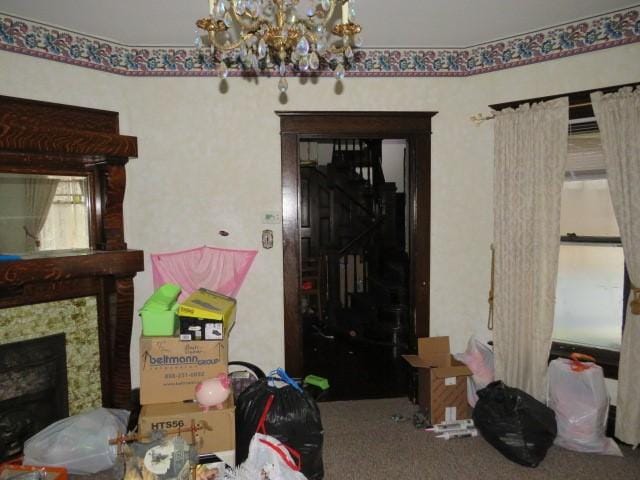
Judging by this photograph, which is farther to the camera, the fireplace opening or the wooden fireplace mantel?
A: the fireplace opening

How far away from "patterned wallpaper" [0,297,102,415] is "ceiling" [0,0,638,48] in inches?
69.0

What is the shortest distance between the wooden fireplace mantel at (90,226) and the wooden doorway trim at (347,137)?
106 cm

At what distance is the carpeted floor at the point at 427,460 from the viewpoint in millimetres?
2213

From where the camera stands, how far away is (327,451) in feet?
8.06

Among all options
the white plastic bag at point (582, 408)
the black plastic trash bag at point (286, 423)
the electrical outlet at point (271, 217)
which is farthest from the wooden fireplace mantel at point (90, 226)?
the white plastic bag at point (582, 408)

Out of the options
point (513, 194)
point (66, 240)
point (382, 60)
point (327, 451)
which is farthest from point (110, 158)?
point (513, 194)

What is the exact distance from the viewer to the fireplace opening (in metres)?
2.34

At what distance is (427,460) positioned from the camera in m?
2.36

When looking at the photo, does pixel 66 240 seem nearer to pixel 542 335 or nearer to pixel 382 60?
pixel 382 60

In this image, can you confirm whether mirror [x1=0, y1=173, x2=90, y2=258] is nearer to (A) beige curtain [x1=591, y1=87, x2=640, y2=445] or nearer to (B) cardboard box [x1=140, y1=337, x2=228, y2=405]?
(B) cardboard box [x1=140, y1=337, x2=228, y2=405]

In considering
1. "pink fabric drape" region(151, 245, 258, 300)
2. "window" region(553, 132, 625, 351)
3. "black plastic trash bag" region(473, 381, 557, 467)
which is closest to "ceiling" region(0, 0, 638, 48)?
"window" region(553, 132, 625, 351)

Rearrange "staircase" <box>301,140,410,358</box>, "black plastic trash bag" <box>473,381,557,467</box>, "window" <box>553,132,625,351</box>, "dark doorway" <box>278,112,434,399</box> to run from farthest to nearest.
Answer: "staircase" <box>301,140,410,358</box> → "dark doorway" <box>278,112,434,399</box> → "window" <box>553,132,625,351</box> → "black plastic trash bag" <box>473,381,557,467</box>

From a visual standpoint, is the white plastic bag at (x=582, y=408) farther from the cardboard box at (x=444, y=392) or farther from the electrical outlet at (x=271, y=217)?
the electrical outlet at (x=271, y=217)

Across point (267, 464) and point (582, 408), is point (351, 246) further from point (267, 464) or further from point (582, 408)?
point (267, 464)
